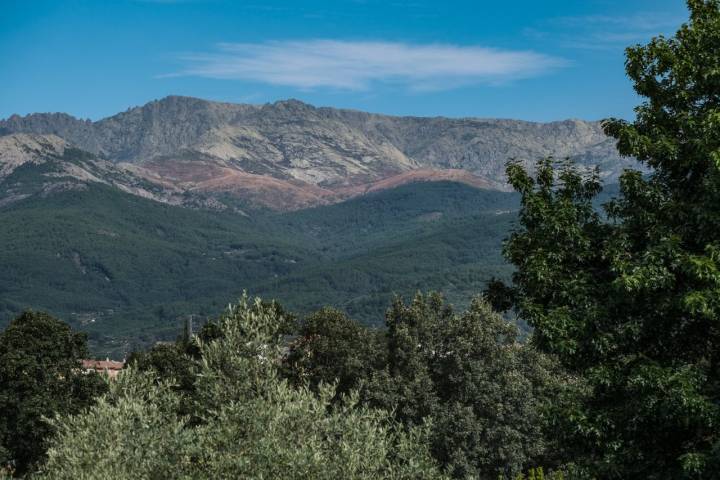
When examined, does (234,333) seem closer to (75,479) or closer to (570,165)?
(75,479)

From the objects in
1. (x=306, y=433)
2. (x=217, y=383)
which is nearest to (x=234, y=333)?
(x=217, y=383)

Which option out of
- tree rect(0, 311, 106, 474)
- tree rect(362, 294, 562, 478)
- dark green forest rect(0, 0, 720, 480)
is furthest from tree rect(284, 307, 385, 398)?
dark green forest rect(0, 0, 720, 480)

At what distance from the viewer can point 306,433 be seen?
21391 mm

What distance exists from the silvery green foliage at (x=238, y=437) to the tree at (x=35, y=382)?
26531 mm

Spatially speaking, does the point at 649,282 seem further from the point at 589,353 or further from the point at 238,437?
the point at 238,437

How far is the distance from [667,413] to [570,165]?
8.32 meters

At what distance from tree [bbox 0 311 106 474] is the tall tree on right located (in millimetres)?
32042

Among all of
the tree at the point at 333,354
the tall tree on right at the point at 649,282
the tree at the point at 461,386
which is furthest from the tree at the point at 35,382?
the tall tree on right at the point at 649,282

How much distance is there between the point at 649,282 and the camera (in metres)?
21.0

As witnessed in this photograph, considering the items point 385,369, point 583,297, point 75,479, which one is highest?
point 583,297

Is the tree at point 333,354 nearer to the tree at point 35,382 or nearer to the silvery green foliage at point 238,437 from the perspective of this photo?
the tree at point 35,382

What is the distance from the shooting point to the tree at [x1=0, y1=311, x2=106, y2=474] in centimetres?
4822

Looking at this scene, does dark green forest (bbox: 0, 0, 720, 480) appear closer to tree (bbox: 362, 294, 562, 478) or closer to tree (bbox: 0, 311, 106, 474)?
tree (bbox: 0, 311, 106, 474)

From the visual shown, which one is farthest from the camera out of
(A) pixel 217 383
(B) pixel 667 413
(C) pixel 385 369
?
(C) pixel 385 369
